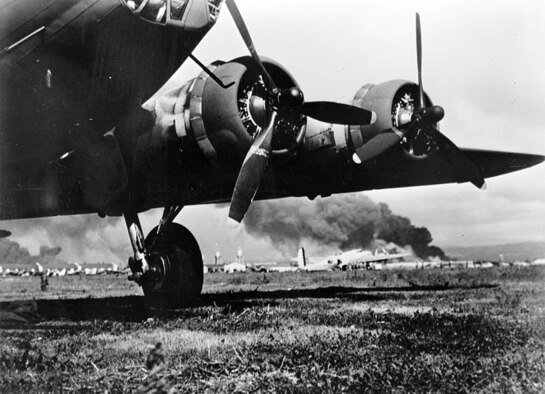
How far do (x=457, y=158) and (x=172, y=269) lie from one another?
5.70 meters

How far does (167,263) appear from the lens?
10.5 metres

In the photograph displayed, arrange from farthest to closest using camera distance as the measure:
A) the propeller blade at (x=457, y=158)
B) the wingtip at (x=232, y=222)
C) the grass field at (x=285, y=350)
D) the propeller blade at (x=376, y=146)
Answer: the propeller blade at (x=457, y=158)
the propeller blade at (x=376, y=146)
the wingtip at (x=232, y=222)
the grass field at (x=285, y=350)

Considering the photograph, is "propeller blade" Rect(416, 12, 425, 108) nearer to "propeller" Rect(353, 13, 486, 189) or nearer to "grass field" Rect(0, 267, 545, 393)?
"propeller" Rect(353, 13, 486, 189)

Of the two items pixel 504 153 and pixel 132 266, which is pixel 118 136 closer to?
pixel 132 266

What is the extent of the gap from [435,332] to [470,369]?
2.07 meters

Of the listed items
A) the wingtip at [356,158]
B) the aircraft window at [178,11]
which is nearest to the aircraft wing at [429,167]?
the wingtip at [356,158]

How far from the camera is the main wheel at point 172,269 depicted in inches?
404

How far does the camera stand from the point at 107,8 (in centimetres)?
729

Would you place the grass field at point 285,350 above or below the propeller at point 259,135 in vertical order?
below

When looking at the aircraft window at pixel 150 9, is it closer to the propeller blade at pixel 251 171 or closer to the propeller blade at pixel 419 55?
the propeller blade at pixel 251 171

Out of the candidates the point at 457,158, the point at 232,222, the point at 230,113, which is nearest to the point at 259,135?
the point at 230,113

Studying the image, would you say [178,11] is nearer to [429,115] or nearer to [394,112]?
[394,112]

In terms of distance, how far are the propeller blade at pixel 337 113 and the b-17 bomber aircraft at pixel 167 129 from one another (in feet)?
0.06

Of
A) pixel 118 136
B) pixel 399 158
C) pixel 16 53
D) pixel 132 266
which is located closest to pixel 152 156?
pixel 118 136
